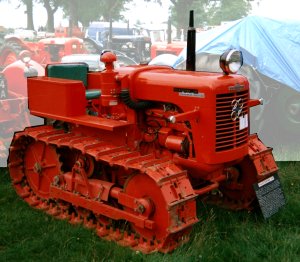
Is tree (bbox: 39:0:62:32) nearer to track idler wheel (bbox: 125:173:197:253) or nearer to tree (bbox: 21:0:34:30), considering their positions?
tree (bbox: 21:0:34:30)

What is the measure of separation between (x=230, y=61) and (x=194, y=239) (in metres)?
1.64

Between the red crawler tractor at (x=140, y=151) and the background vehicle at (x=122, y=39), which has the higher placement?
the background vehicle at (x=122, y=39)

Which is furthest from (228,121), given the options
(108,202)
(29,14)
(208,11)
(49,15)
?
(29,14)

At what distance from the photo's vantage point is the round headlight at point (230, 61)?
4445mm

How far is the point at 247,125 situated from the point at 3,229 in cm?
266

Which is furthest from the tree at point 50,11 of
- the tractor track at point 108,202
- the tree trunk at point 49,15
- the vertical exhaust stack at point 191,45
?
the vertical exhaust stack at point 191,45

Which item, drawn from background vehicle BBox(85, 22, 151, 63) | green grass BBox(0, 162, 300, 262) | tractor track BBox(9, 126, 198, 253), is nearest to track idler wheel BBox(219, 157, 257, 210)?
green grass BBox(0, 162, 300, 262)

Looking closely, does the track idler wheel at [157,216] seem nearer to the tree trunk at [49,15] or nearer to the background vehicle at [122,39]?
the background vehicle at [122,39]

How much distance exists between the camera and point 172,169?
4375 mm

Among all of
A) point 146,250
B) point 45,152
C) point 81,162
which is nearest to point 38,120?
point 45,152

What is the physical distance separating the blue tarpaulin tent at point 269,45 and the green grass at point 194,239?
2.95 meters

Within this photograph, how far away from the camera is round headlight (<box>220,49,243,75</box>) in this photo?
4445 millimetres

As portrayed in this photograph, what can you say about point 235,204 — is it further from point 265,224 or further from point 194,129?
point 194,129

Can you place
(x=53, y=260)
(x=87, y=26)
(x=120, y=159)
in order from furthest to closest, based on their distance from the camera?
(x=87, y=26) → (x=120, y=159) → (x=53, y=260)
